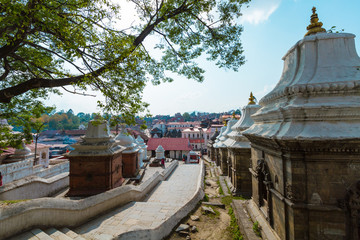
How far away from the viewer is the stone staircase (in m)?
4.66

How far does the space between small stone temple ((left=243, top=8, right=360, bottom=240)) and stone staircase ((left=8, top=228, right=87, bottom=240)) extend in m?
5.91

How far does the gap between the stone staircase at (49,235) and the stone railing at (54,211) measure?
185 mm

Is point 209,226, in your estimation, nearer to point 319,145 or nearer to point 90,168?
point 319,145

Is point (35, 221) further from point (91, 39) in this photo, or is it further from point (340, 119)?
point (340, 119)

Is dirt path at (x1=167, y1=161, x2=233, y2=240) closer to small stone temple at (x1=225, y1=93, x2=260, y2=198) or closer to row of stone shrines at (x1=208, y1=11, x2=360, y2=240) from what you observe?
row of stone shrines at (x1=208, y1=11, x2=360, y2=240)

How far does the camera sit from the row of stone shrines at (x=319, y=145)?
4.08 metres

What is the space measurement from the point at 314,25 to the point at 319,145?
4.01 metres

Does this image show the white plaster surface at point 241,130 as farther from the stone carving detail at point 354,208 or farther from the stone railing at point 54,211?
the stone railing at point 54,211

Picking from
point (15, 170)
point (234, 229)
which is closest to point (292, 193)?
point (234, 229)

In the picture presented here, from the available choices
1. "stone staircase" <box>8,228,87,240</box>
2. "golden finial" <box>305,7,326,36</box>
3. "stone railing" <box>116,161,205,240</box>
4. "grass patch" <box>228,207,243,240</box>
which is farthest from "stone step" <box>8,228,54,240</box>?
"golden finial" <box>305,7,326,36</box>

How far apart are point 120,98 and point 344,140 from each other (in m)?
5.97

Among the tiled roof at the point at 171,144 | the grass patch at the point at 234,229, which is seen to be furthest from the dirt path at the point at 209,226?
the tiled roof at the point at 171,144

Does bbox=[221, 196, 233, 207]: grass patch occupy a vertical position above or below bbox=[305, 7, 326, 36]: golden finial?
below

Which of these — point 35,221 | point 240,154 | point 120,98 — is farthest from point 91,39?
point 240,154
